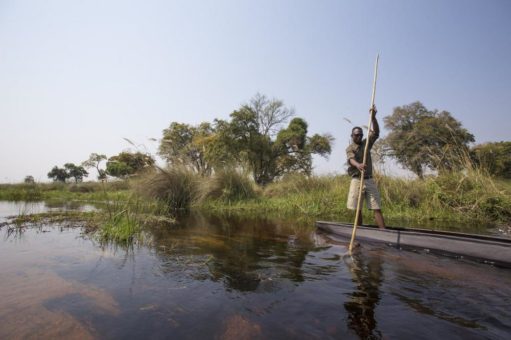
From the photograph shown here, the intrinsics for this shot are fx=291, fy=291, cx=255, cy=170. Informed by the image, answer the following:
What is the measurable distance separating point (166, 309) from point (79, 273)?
1666 millimetres

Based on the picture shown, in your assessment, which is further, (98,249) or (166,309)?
(98,249)

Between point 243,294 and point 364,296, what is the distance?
1222 mm

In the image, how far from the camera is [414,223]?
7.98 meters

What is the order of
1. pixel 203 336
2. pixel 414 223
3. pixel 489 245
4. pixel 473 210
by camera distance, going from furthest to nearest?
1. pixel 473 210
2. pixel 414 223
3. pixel 489 245
4. pixel 203 336

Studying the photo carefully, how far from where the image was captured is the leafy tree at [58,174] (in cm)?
5470

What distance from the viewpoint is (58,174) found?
55.1 metres

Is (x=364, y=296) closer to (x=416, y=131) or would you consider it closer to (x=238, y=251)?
(x=238, y=251)

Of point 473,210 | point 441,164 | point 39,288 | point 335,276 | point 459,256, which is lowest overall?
point 39,288

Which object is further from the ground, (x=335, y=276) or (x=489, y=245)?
(x=489, y=245)

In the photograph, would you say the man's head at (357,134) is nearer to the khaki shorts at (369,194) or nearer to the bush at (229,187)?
the khaki shorts at (369,194)

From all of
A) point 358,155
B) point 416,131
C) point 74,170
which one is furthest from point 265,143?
point 74,170

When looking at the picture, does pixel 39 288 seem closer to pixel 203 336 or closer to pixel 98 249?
pixel 98 249

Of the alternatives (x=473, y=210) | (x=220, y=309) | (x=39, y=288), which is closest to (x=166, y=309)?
(x=220, y=309)

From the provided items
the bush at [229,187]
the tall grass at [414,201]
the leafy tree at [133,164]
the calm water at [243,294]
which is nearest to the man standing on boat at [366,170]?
the calm water at [243,294]
